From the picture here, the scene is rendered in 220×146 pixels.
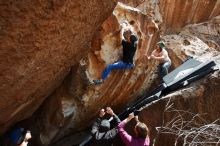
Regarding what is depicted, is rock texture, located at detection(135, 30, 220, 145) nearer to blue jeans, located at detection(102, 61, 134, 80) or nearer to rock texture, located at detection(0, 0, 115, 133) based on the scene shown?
blue jeans, located at detection(102, 61, 134, 80)

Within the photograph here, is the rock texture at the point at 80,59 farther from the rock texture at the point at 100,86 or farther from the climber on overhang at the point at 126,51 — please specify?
the climber on overhang at the point at 126,51

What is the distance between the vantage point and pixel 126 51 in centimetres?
832

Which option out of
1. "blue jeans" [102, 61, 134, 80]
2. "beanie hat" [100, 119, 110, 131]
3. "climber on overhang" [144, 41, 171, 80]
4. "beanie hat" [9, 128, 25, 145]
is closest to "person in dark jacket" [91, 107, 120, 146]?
"beanie hat" [100, 119, 110, 131]

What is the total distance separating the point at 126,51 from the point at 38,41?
10.2 ft

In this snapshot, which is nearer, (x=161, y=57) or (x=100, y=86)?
(x=100, y=86)

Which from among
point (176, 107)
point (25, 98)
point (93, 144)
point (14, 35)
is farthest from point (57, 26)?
point (176, 107)

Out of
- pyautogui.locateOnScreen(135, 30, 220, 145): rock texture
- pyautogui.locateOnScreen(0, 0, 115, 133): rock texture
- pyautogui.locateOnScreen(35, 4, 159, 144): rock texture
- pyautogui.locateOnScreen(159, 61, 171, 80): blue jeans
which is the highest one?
pyautogui.locateOnScreen(0, 0, 115, 133): rock texture

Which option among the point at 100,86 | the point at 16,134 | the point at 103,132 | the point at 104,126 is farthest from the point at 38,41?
the point at 16,134

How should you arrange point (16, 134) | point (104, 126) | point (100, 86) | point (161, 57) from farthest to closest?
point (161, 57)
point (100, 86)
point (16, 134)
point (104, 126)

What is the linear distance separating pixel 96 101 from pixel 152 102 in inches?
50.4

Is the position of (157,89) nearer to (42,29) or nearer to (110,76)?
(110,76)

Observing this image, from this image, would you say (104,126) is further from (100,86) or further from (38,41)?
(38,41)

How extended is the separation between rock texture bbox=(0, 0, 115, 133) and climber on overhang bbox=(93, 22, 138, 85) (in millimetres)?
1269

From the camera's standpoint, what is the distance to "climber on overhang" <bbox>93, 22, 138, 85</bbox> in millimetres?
8203
